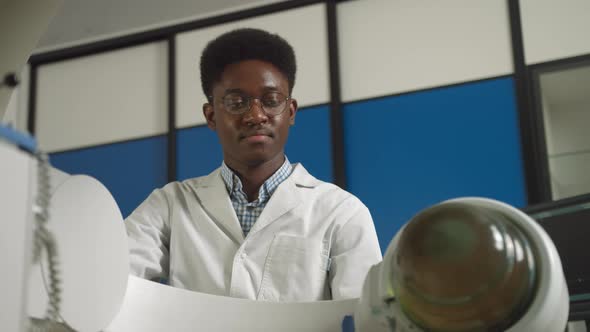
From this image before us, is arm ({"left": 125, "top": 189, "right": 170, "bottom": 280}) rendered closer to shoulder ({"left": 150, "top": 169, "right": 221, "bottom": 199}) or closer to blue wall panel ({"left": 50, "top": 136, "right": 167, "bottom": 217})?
shoulder ({"left": 150, "top": 169, "right": 221, "bottom": 199})

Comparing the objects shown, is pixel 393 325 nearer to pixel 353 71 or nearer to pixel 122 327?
pixel 122 327

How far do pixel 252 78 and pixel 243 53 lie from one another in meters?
0.10

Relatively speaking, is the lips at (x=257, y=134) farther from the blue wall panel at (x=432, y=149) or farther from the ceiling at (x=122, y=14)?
the ceiling at (x=122, y=14)

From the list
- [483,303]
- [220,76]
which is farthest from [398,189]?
[483,303]

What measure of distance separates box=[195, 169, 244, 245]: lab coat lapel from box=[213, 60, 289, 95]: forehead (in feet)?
0.44

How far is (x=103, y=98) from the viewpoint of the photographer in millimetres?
2812

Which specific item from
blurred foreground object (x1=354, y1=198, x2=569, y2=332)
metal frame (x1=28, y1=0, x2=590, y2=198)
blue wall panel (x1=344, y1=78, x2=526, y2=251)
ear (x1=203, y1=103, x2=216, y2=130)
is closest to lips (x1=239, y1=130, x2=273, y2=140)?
ear (x1=203, y1=103, x2=216, y2=130)

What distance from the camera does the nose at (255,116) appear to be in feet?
3.12

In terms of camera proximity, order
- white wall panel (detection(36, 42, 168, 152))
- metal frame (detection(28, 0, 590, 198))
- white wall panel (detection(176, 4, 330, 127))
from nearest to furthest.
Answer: metal frame (detection(28, 0, 590, 198)) → white wall panel (detection(176, 4, 330, 127)) → white wall panel (detection(36, 42, 168, 152))

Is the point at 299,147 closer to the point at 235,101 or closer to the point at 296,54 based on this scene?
→ the point at 296,54

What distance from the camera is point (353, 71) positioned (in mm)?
2439

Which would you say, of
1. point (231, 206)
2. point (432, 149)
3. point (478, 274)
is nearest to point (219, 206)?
point (231, 206)

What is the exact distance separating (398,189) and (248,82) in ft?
4.51

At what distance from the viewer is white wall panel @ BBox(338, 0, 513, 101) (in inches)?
89.7
